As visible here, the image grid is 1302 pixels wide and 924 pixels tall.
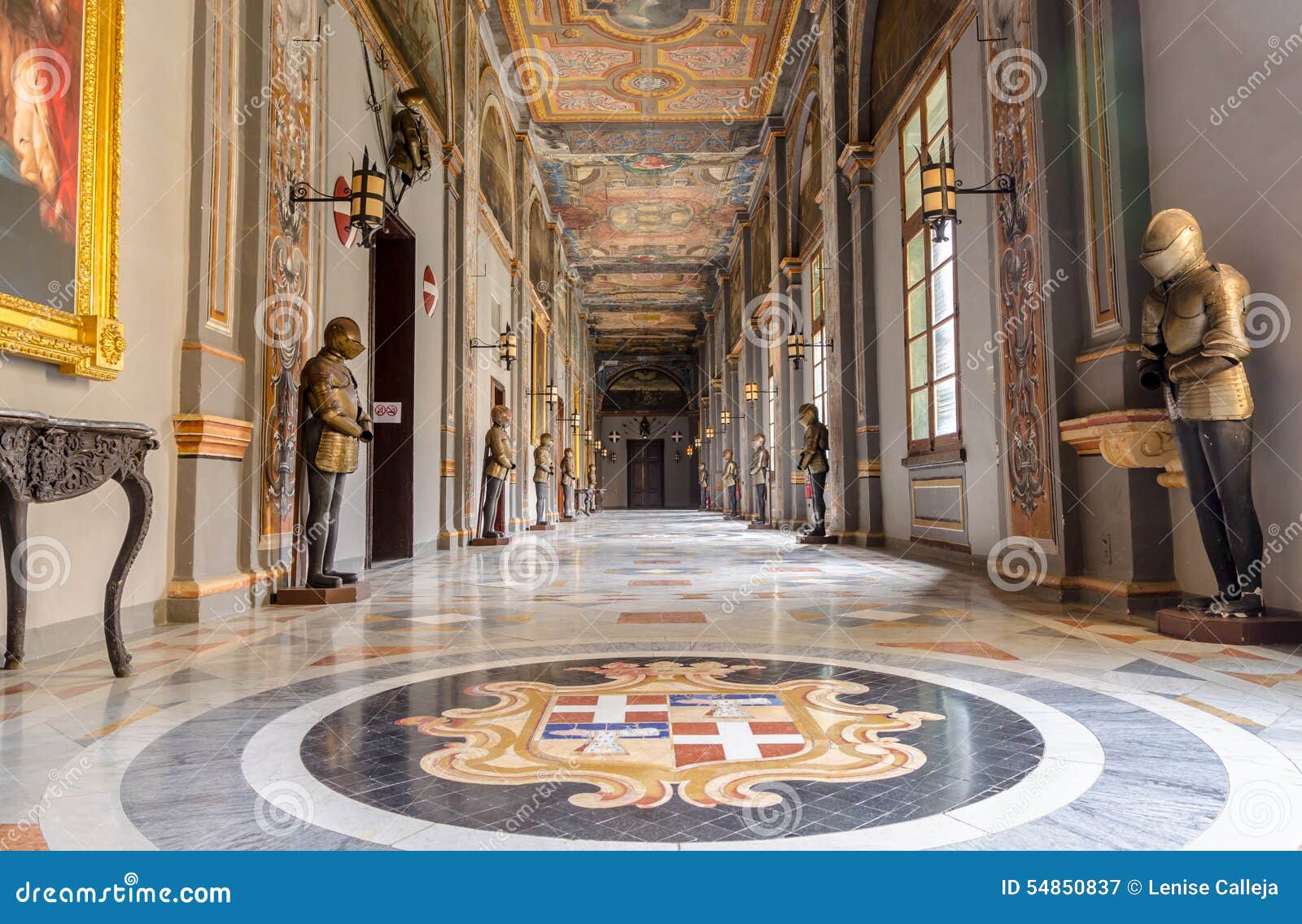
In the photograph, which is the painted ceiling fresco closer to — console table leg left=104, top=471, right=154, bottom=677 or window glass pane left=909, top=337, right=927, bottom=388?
window glass pane left=909, top=337, right=927, bottom=388

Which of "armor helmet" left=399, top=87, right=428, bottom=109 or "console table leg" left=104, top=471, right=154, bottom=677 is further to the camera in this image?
"armor helmet" left=399, top=87, right=428, bottom=109

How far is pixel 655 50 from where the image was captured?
42.9ft

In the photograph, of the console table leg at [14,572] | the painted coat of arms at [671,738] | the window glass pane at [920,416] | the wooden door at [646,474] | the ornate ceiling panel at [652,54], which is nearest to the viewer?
the painted coat of arms at [671,738]

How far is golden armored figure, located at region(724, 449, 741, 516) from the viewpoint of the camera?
21875 mm

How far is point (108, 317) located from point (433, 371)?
19.0 feet

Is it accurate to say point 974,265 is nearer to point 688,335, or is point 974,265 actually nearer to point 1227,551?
point 1227,551

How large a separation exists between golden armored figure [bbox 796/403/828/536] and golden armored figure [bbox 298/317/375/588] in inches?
258

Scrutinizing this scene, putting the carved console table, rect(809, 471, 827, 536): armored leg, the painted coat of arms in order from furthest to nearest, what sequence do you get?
rect(809, 471, 827, 536): armored leg
the carved console table
the painted coat of arms

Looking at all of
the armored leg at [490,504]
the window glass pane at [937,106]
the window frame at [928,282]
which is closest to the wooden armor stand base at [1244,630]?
the window frame at [928,282]

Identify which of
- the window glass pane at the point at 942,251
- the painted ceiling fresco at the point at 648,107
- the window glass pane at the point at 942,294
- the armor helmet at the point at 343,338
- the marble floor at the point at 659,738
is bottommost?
the marble floor at the point at 659,738

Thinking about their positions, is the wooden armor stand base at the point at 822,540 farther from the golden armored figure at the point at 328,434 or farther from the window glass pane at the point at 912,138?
the golden armored figure at the point at 328,434

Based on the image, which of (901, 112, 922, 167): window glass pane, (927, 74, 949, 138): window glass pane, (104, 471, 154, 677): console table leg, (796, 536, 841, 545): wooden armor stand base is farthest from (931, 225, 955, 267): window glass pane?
(104, 471, 154, 677): console table leg

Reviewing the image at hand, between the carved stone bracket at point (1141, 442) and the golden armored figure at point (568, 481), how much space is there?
16934mm

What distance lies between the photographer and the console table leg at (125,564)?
9.59 ft
